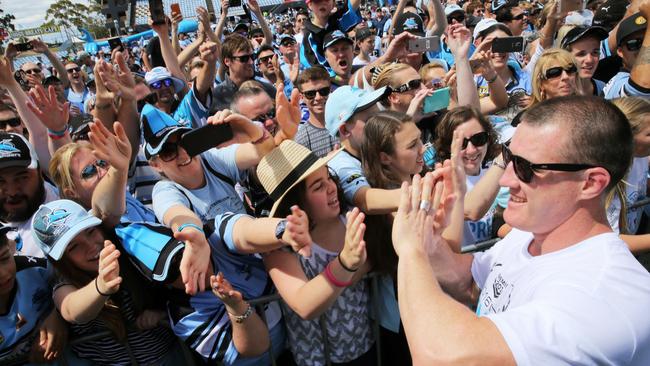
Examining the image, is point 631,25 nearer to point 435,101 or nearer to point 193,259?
point 435,101

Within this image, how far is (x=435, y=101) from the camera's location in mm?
3270

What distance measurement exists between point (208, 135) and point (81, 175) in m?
0.99

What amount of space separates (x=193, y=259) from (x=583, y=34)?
4045 millimetres

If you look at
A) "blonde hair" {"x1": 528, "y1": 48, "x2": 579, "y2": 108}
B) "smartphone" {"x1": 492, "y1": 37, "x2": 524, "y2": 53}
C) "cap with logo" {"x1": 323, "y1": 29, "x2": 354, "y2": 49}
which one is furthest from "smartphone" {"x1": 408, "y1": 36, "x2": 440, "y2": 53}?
"blonde hair" {"x1": 528, "y1": 48, "x2": 579, "y2": 108}

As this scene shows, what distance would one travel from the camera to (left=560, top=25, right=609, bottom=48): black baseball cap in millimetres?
3947

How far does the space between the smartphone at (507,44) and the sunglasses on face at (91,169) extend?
3.45m

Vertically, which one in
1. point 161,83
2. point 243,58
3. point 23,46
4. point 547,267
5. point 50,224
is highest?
point 23,46

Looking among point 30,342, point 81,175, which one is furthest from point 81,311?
point 81,175

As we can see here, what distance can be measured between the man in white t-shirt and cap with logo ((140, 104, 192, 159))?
5.03 feet

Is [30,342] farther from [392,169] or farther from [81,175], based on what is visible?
[392,169]

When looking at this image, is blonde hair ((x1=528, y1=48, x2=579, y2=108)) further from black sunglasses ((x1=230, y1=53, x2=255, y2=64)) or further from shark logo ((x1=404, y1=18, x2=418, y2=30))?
black sunglasses ((x1=230, y1=53, x2=255, y2=64))

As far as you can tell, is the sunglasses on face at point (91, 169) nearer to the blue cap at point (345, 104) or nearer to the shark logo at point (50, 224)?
the shark logo at point (50, 224)

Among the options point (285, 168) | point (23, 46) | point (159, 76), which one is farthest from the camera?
point (23, 46)

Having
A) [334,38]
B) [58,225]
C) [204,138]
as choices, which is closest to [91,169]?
[58,225]
